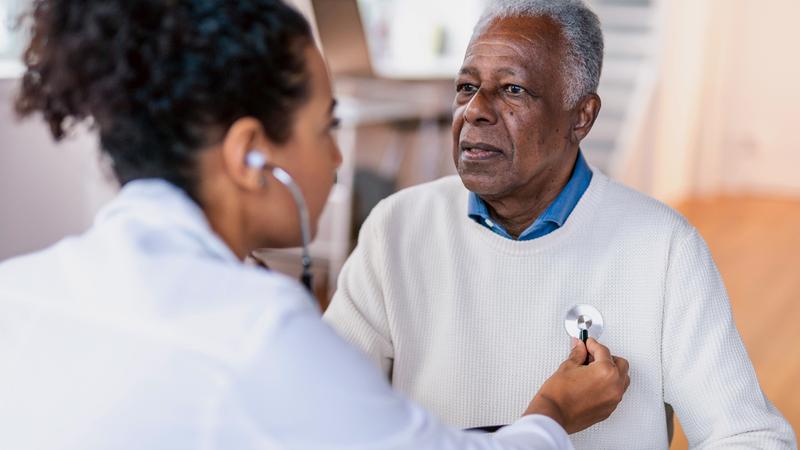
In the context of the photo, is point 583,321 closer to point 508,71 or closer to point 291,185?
point 508,71

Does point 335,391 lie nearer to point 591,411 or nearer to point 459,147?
point 591,411

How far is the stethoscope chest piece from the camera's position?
4.54ft

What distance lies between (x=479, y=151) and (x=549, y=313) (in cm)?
27

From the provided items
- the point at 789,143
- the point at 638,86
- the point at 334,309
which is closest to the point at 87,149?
the point at 334,309

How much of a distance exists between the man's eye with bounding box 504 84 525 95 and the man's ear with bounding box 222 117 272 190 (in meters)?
0.64

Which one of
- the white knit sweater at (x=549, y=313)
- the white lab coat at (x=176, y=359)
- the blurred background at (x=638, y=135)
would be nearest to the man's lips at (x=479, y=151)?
the white knit sweater at (x=549, y=313)

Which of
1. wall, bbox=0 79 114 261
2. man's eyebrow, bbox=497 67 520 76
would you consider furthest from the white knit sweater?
wall, bbox=0 79 114 261

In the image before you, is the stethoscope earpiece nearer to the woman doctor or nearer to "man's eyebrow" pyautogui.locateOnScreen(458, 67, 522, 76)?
the woman doctor

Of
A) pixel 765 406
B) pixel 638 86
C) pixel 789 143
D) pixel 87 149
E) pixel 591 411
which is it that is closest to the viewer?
pixel 591 411

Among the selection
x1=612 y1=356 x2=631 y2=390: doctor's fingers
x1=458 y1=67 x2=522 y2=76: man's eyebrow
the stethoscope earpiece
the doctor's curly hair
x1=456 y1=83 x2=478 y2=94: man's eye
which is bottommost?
x1=612 y1=356 x2=631 y2=390: doctor's fingers

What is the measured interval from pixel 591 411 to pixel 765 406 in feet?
1.05

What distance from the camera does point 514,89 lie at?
146cm

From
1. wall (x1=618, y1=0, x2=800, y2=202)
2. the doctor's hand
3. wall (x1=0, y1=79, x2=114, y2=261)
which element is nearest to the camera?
the doctor's hand

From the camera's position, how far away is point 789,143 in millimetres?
6715
